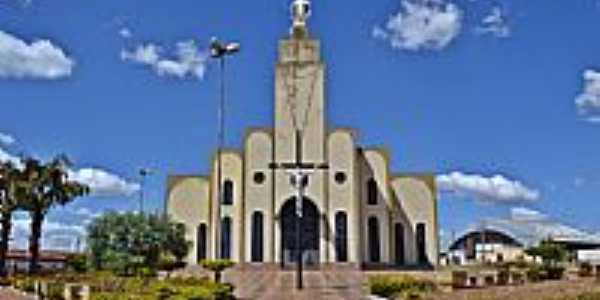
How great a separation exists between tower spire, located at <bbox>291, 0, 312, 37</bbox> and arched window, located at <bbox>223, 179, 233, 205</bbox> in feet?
44.9

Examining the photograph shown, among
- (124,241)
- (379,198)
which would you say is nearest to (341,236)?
(379,198)

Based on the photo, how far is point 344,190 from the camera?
59625mm

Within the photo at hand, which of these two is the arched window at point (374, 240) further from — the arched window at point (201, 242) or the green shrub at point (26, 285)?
the green shrub at point (26, 285)

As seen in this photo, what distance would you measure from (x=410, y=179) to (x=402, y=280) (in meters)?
36.2

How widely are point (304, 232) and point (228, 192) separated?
6663 millimetres

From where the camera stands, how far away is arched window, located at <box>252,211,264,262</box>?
5884cm

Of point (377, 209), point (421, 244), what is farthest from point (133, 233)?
point (421, 244)

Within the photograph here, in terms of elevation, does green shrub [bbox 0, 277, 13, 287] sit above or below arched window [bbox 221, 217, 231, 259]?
below

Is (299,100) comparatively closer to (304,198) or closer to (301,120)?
(301,120)

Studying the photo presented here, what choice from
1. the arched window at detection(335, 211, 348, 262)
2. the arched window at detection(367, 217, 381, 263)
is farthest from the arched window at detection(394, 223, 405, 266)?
the arched window at detection(335, 211, 348, 262)

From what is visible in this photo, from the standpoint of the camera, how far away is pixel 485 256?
317 feet

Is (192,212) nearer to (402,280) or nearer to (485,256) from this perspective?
(402,280)

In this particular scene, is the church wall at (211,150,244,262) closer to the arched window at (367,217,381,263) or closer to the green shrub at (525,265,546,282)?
the arched window at (367,217,381,263)

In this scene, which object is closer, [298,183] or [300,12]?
[298,183]
